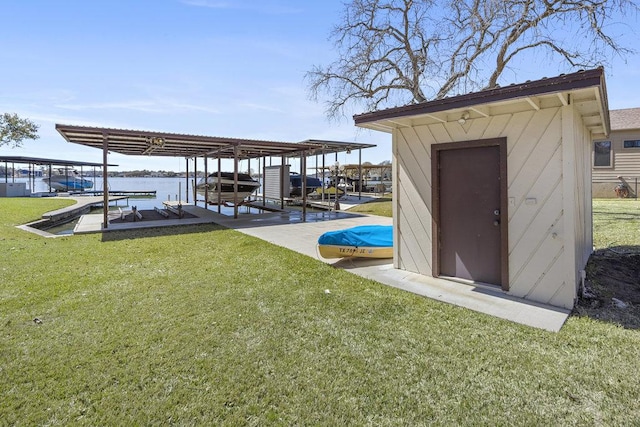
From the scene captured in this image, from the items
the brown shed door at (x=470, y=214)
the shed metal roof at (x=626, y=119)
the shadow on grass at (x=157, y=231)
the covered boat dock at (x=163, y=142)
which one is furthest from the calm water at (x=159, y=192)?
the shed metal roof at (x=626, y=119)

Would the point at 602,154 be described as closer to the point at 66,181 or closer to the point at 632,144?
the point at 632,144

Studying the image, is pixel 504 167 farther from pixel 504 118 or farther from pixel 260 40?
pixel 260 40

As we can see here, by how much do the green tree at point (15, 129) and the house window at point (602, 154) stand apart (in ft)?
133

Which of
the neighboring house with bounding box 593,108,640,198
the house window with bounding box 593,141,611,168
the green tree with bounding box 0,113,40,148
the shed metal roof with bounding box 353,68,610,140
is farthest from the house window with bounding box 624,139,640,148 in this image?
the green tree with bounding box 0,113,40,148

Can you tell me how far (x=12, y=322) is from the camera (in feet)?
11.0

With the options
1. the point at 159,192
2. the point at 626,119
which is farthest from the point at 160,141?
the point at 159,192

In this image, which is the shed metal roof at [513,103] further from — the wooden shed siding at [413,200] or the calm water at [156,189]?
the calm water at [156,189]

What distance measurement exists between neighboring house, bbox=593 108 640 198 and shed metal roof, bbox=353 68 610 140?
15914 millimetres

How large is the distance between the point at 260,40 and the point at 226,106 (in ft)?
15.0

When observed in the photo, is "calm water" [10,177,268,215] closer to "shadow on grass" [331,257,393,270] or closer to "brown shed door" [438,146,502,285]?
"shadow on grass" [331,257,393,270]

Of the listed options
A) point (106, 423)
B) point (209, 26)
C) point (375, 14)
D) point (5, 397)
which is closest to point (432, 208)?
point (106, 423)

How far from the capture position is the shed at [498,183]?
12.0ft

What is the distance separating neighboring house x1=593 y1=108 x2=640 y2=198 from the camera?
1655 cm

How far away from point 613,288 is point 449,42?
49.2 ft
